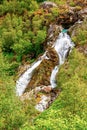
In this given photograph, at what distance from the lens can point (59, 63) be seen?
59062mm

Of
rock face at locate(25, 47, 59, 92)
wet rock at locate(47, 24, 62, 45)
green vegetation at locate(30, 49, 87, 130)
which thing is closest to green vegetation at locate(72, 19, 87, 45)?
wet rock at locate(47, 24, 62, 45)

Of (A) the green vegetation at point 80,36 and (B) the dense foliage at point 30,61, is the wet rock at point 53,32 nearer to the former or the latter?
(B) the dense foliage at point 30,61

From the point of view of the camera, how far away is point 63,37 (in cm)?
6612

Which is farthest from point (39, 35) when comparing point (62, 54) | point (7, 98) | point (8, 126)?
point (8, 126)

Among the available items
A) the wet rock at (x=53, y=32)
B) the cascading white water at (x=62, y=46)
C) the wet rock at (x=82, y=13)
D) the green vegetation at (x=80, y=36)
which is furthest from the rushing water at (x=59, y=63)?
the wet rock at (x=82, y=13)

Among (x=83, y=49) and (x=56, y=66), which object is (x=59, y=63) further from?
(x=83, y=49)

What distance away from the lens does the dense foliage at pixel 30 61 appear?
33656 mm

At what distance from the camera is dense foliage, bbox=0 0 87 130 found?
3366 centimetres

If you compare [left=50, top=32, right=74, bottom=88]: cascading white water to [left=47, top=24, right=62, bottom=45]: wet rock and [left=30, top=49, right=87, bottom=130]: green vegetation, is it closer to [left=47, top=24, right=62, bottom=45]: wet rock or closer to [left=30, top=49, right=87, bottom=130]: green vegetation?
[left=47, top=24, right=62, bottom=45]: wet rock

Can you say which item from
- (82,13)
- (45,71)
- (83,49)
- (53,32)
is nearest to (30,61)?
(53,32)

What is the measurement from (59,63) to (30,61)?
765 cm

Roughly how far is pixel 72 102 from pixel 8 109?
608cm

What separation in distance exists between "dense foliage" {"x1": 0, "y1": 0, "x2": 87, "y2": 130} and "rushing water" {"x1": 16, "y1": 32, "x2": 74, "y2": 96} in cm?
145

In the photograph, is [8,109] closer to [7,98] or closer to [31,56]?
[7,98]
